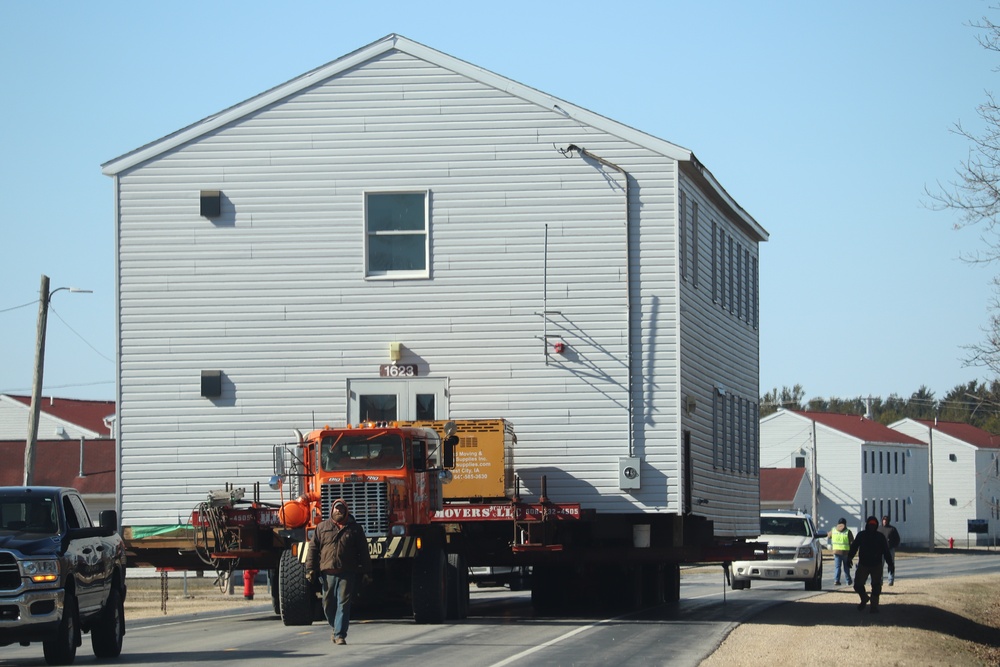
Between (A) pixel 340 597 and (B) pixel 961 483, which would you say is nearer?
(A) pixel 340 597

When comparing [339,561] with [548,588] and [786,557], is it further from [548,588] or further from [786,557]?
[786,557]

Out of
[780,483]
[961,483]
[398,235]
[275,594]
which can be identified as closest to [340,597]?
[275,594]

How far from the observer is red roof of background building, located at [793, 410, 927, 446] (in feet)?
311

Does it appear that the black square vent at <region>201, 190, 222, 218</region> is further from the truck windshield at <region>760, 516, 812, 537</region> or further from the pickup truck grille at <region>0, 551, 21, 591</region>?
the truck windshield at <region>760, 516, 812, 537</region>

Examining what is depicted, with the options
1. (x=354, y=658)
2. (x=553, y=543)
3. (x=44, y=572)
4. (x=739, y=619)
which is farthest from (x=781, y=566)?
(x=44, y=572)

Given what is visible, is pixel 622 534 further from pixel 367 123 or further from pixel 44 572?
pixel 44 572

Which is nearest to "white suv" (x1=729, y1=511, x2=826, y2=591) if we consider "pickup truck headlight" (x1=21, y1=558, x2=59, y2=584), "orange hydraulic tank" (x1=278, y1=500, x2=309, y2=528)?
"orange hydraulic tank" (x1=278, y1=500, x2=309, y2=528)

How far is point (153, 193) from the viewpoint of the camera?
24766mm

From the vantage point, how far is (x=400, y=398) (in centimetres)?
2428

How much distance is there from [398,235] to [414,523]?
17.0ft

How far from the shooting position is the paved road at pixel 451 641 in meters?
16.6

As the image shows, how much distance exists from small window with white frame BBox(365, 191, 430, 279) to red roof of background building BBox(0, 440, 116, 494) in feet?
113

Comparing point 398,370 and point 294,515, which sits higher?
point 398,370

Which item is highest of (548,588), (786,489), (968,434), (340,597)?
(968,434)
